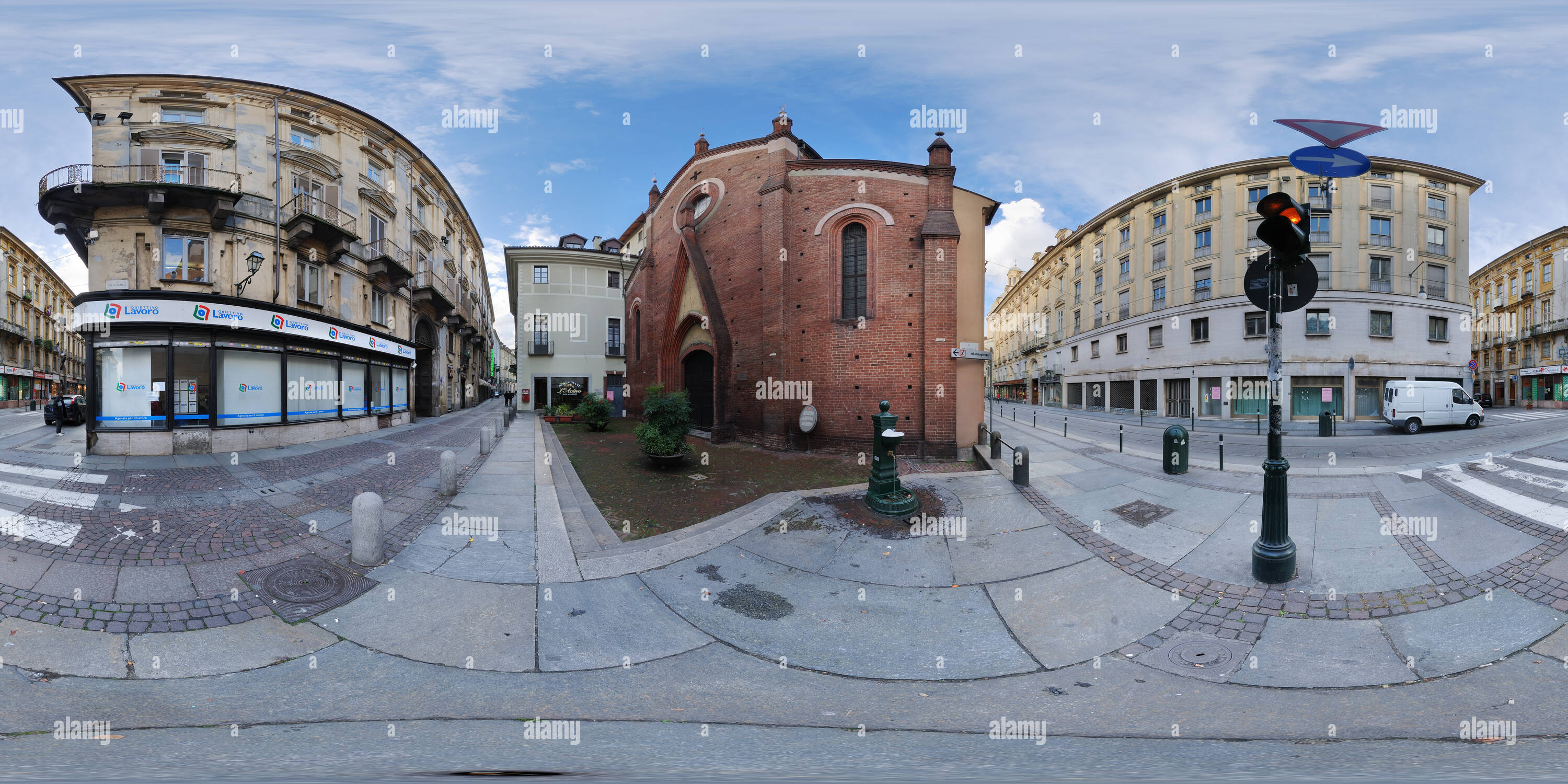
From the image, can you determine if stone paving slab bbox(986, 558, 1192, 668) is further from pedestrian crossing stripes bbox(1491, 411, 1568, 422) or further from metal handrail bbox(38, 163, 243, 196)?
pedestrian crossing stripes bbox(1491, 411, 1568, 422)

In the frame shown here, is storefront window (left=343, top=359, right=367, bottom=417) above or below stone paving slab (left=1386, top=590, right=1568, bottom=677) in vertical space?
above

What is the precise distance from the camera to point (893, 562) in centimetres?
642

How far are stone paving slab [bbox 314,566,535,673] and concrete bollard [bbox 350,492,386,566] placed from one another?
388mm

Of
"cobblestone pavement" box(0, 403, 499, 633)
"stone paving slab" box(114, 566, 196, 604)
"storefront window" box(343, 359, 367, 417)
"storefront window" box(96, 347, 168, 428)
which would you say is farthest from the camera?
"storefront window" box(343, 359, 367, 417)

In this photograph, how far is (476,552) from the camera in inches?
254

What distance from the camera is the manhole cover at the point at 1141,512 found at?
25.1 feet

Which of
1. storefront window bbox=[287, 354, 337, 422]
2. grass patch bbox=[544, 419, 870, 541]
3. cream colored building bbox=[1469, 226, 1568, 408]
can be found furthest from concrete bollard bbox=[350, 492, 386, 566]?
cream colored building bbox=[1469, 226, 1568, 408]

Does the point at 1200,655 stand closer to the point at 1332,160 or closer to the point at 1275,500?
the point at 1275,500

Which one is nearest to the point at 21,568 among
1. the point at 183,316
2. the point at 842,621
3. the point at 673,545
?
the point at 673,545

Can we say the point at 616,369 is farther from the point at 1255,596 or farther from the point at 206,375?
the point at 1255,596

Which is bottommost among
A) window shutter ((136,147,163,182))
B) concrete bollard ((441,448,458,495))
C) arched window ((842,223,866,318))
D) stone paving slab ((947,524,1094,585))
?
stone paving slab ((947,524,1094,585))

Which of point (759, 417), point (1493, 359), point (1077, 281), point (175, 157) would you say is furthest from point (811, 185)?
point (1493, 359)

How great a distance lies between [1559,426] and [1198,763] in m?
23.6

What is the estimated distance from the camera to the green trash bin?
1060cm
